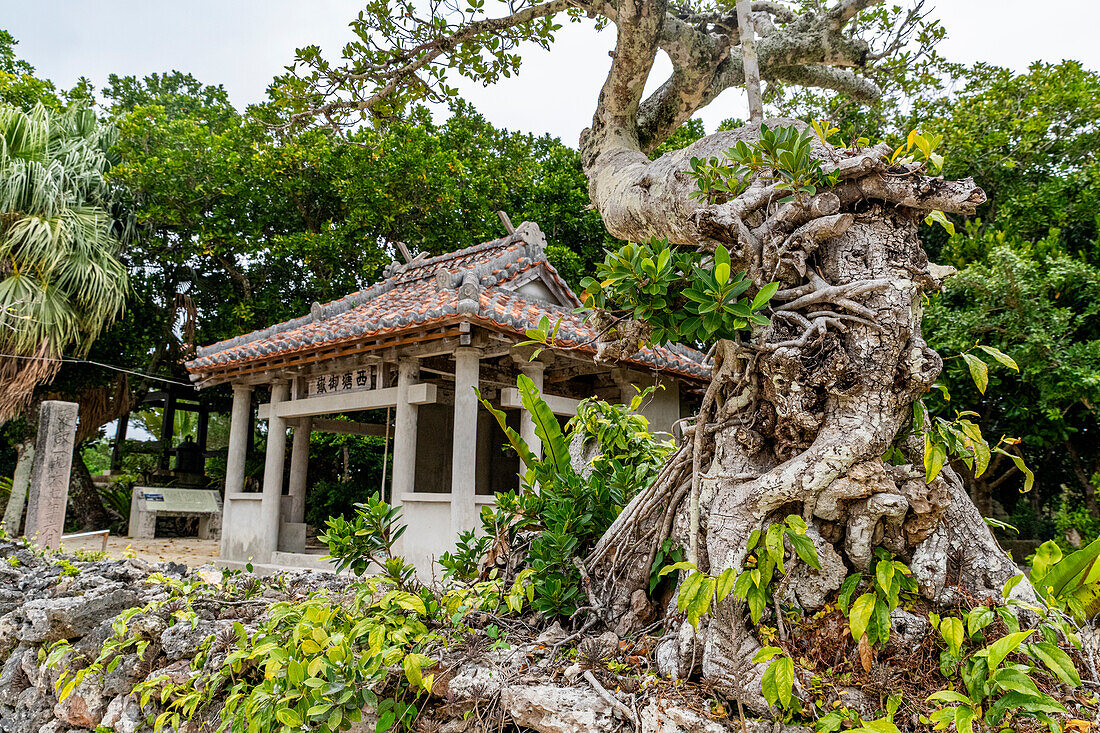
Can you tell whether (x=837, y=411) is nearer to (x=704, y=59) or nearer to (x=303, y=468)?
(x=704, y=59)

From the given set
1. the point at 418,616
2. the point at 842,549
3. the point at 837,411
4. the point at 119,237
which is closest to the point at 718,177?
the point at 837,411

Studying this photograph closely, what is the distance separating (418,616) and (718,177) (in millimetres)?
1873

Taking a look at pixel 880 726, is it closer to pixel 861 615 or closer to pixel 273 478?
pixel 861 615

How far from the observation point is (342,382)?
805cm

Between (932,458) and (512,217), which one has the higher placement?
(512,217)

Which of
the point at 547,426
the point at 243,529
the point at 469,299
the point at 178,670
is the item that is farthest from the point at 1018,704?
the point at 243,529

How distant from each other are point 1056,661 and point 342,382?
737 centimetres

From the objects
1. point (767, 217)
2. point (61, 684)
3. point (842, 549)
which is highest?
point (767, 217)

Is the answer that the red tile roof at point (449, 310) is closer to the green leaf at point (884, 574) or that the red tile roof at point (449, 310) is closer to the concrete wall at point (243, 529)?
the concrete wall at point (243, 529)

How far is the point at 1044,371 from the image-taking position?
753 centimetres

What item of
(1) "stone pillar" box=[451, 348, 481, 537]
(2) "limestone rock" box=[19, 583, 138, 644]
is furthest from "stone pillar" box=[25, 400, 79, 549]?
(1) "stone pillar" box=[451, 348, 481, 537]

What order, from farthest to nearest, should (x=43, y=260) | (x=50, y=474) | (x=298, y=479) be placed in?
(x=43, y=260), (x=298, y=479), (x=50, y=474)

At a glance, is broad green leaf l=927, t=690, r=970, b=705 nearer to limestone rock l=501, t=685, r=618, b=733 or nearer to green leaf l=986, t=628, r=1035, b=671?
green leaf l=986, t=628, r=1035, b=671

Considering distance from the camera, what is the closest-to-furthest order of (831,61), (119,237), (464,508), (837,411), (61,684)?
(837,411) < (61,684) < (831,61) < (464,508) < (119,237)
